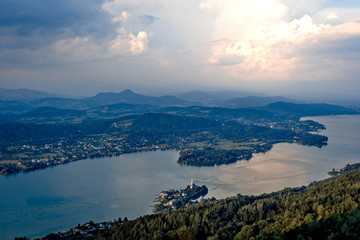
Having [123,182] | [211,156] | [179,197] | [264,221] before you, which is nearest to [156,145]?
[211,156]

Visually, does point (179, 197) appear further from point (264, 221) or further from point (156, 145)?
point (156, 145)

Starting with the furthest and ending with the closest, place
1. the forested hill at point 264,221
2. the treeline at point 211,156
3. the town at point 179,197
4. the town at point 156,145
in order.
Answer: the town at point 156,145 < the treeline at point 211,156 < the town at point 179,197 < the forested hill at point 264,221


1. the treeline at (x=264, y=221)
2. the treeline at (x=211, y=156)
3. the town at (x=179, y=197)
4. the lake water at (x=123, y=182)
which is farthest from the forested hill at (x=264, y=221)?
the treeline at (x=211, y=156)

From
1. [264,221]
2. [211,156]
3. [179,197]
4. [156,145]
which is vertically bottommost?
[179,197]

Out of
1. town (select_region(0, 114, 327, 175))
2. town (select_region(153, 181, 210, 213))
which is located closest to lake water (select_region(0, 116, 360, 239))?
town (select_region(153, 181, 210, 213))

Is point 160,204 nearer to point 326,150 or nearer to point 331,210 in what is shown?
point 331,210

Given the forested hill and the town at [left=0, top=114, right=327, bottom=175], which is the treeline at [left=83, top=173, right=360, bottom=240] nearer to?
the forested hill

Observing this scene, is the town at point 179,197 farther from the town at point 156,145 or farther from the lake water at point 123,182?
the town at point 156,145
